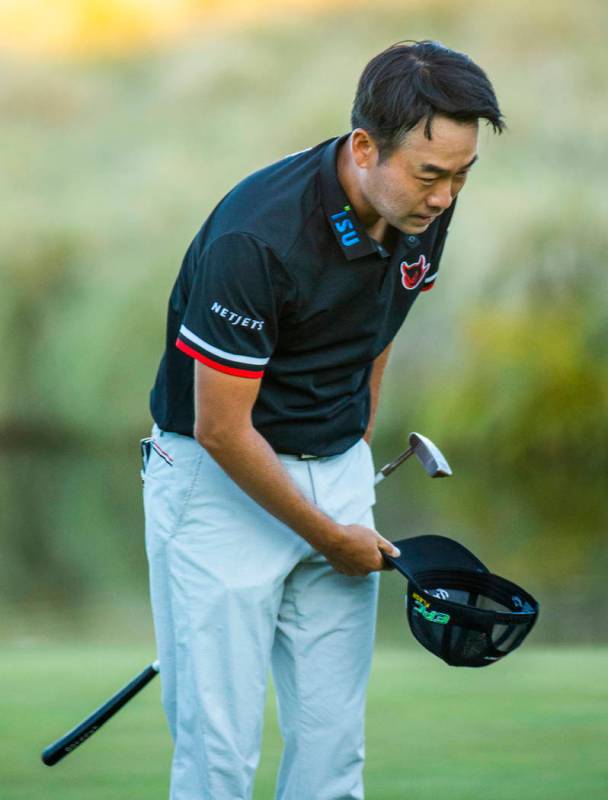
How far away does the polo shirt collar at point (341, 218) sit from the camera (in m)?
1.79

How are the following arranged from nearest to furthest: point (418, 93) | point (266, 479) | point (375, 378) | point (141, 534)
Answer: point (418, 93)
point (266, 479)
point (375, 378)
point (141, 534)

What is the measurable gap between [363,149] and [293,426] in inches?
16.0

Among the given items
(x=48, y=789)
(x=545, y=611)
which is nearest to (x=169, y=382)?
(x=48, y=789)

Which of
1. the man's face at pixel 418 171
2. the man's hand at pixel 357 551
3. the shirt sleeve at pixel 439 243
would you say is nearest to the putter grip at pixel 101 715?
the man's hand at pixel 357 551

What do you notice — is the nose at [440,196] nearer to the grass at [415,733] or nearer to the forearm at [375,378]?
the forearm at [375,378]

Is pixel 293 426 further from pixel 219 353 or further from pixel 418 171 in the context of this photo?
pixel 418 171

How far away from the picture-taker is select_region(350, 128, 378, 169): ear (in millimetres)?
1750

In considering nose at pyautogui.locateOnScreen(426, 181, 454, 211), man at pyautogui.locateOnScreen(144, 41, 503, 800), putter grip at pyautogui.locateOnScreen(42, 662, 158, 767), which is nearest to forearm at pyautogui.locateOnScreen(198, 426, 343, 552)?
man at pyautogui.locateOnScreen(144, 41, 503, 800)

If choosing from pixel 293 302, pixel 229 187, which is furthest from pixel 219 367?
pixel 229 187

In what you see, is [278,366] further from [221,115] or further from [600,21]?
[600,21]

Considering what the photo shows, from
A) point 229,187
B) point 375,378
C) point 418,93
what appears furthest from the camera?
point 229,187

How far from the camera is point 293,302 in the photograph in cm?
179

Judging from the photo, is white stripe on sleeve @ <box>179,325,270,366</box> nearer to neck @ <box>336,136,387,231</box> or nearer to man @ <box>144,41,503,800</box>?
man @ <box>144,41,503,800</box>

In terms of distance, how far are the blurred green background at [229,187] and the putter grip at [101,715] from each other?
7427mm
